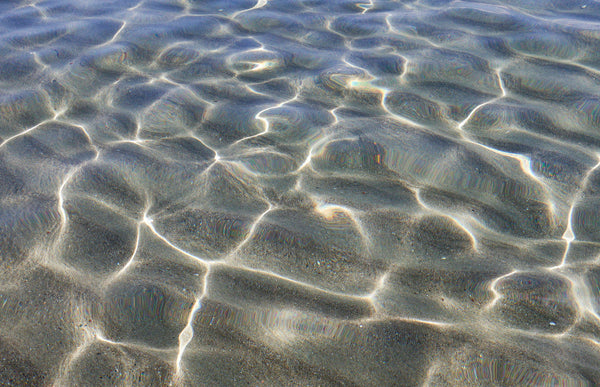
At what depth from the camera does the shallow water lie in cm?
154

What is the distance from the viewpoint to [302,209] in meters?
2.16

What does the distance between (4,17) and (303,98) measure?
126 inches

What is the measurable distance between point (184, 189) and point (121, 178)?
0.32 metres

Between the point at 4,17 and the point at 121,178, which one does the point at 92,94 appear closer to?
the point at 121,178

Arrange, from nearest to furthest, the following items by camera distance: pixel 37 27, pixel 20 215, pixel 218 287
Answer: pixel 218 287 < pixel 20 215 < pixel 37 27

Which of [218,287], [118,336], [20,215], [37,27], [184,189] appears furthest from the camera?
[37,27]

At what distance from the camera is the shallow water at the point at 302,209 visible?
1.54 meters

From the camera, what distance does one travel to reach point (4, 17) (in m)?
4.34

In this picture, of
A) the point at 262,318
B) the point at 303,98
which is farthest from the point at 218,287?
the point at 303,98

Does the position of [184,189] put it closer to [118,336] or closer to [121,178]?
[121,178]

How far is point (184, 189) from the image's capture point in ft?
7.43

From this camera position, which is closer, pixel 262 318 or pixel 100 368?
pixel 100 368

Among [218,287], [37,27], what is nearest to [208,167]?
[218,287]

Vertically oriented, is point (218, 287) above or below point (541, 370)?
below
